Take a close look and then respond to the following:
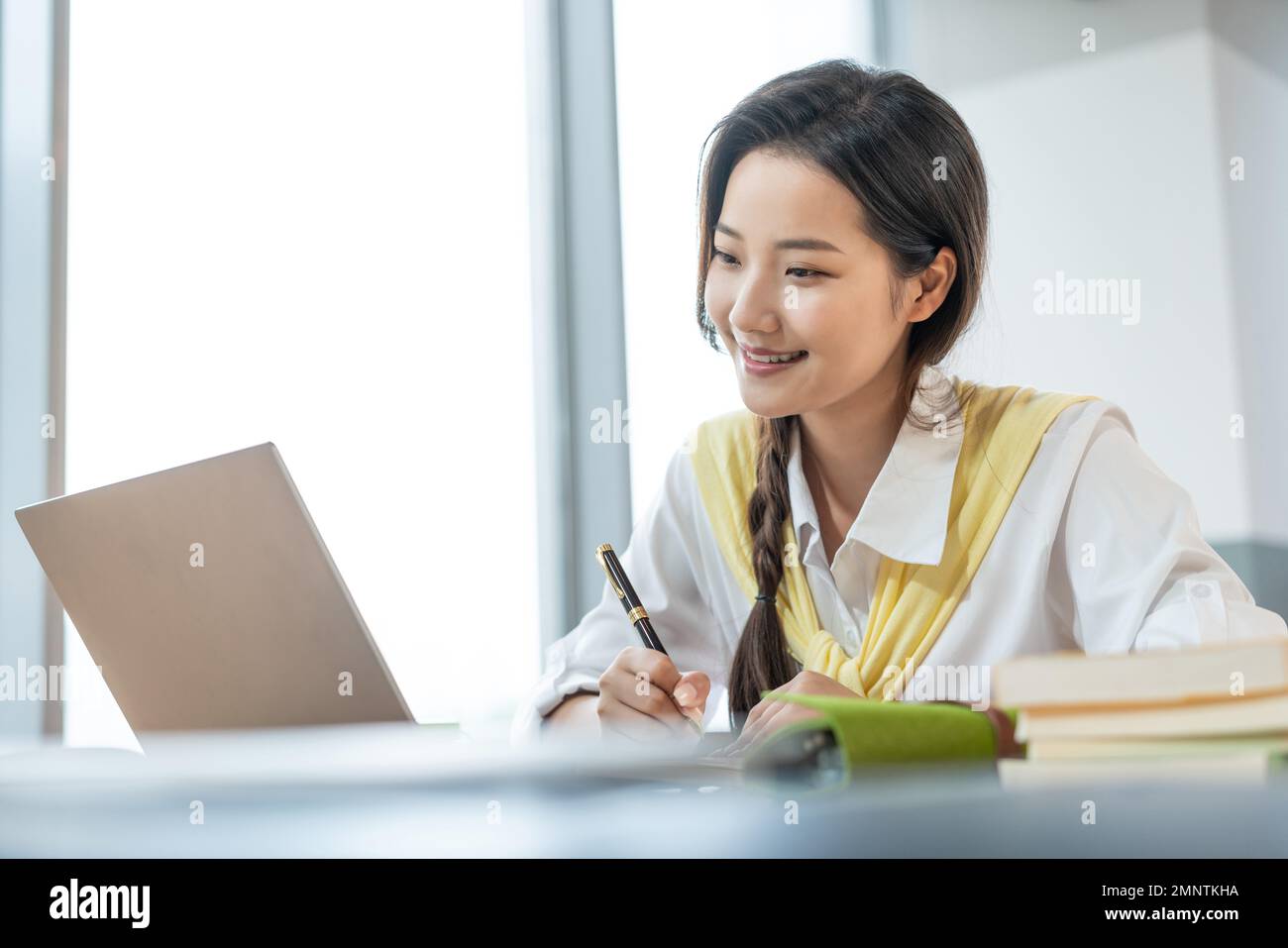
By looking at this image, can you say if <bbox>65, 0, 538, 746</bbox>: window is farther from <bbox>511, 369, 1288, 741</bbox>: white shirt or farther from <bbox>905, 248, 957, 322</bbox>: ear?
<bbox>905, 248, 957, 322</bbox>: ear

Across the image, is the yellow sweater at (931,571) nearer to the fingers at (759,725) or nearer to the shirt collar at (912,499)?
the shirt collar at (912,499)

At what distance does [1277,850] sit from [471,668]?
86.4 inches

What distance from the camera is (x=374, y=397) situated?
2.29 metres

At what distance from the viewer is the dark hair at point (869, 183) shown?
1.07 m

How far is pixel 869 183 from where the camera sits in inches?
41.7

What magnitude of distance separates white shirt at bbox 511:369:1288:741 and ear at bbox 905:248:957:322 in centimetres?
10

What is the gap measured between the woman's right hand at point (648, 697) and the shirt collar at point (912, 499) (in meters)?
0.29

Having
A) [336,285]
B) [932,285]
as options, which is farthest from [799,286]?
[336,285]

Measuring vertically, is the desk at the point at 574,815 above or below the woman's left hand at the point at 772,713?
above

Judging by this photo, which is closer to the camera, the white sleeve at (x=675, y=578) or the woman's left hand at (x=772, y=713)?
the woman's left hand at (x=772, y=713)

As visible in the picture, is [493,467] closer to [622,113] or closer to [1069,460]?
[622,113]

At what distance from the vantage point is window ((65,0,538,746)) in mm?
1998

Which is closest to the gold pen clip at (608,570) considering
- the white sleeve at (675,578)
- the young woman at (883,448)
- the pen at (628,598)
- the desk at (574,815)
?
the pen at (628,598)
